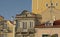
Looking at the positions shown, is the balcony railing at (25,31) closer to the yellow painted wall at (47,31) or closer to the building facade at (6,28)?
the building facade at (6,28)

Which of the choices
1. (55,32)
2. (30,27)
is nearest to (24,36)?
(30,27)

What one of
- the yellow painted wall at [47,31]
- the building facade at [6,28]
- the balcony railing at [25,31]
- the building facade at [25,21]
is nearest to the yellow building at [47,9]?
the building facade at [25,21]

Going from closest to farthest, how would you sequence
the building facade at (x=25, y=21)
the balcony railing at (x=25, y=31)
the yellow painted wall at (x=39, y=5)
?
the balcony railing at (x=25, y=31), the building facade at (x=25, y=21), the yellow painted wall at (x=39, y=5)

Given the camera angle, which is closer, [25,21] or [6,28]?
[25,21]

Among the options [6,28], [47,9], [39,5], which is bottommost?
[6,28]

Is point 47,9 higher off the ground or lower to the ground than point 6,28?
higher

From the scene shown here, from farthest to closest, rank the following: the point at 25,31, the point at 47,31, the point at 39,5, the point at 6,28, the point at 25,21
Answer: the point at 39,5
the point at 6,28
the point at 25,21
the point at 25,31
the point at 47,31

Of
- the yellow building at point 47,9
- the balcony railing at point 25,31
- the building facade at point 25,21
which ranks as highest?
the yellow building at point 47,9

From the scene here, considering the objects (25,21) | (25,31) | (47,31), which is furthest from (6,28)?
(47,31)

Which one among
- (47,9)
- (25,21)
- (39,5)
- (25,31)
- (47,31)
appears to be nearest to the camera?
(47,31)

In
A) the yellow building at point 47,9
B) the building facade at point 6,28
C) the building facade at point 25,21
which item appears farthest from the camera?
the yellow building at point 47,9

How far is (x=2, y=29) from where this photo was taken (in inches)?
1754

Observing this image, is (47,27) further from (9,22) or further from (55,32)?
(9,22)

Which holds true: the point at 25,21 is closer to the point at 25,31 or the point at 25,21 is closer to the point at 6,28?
the point at 25,31
